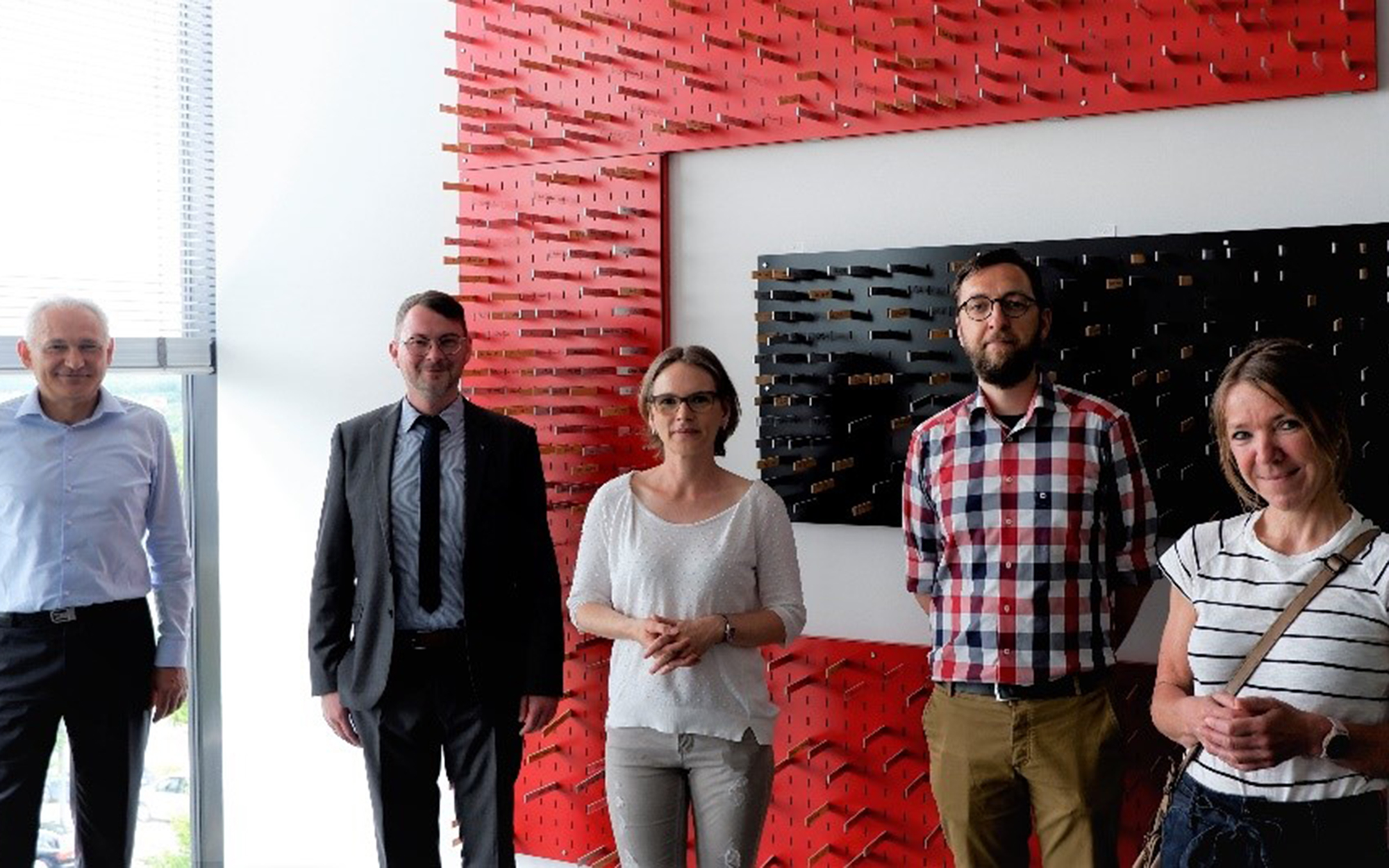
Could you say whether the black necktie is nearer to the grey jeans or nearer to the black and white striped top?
the grey jeans

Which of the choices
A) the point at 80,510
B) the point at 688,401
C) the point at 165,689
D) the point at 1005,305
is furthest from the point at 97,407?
the point at 1005,305

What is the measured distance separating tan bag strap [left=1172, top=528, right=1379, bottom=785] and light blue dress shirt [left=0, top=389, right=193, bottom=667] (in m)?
2.75

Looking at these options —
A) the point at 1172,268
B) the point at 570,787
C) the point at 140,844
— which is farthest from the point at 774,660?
the point at 140,844

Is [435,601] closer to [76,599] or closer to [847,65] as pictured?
[76,599]

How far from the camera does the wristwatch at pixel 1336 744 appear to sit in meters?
2.24

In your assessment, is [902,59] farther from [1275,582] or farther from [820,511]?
[1275,582]

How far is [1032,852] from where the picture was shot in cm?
363

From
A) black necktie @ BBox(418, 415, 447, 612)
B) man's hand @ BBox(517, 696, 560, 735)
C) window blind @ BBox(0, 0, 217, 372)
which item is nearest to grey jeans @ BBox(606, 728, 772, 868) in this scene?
man's hand @ BBox(517, 696, 560, 735)

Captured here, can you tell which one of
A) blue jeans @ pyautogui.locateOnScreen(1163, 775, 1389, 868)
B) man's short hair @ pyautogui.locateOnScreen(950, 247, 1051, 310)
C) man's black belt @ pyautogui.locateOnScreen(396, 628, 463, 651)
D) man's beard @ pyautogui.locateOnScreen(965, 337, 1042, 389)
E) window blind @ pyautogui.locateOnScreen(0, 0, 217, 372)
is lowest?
blue jeans @ pyautogui.locateOnScreen(1163, 775, 1389, 868)

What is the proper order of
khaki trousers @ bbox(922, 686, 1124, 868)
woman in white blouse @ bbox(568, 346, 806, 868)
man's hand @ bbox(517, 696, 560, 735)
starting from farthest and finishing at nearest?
1. man's hand @ bbox(517, 696, 560, 735)
2. woman in white blouse @ bbox(568, 346, 806, 868)
3. khaki trousers @ bbox(922, 686, 1124, 868)

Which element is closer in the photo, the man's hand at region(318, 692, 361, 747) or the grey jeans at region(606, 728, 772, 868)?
the grey jeans at region(606, 728, 772, 868)

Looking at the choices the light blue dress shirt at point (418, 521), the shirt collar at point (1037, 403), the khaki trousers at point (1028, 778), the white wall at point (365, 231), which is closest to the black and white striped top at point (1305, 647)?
the khaki trousers at point (1028, 778)

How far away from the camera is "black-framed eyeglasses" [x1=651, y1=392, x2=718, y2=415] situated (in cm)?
334

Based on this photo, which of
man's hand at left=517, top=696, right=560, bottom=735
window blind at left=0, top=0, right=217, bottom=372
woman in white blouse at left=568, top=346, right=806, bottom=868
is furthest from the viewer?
window blind at left=0, top=0, right=217, bottom=372
